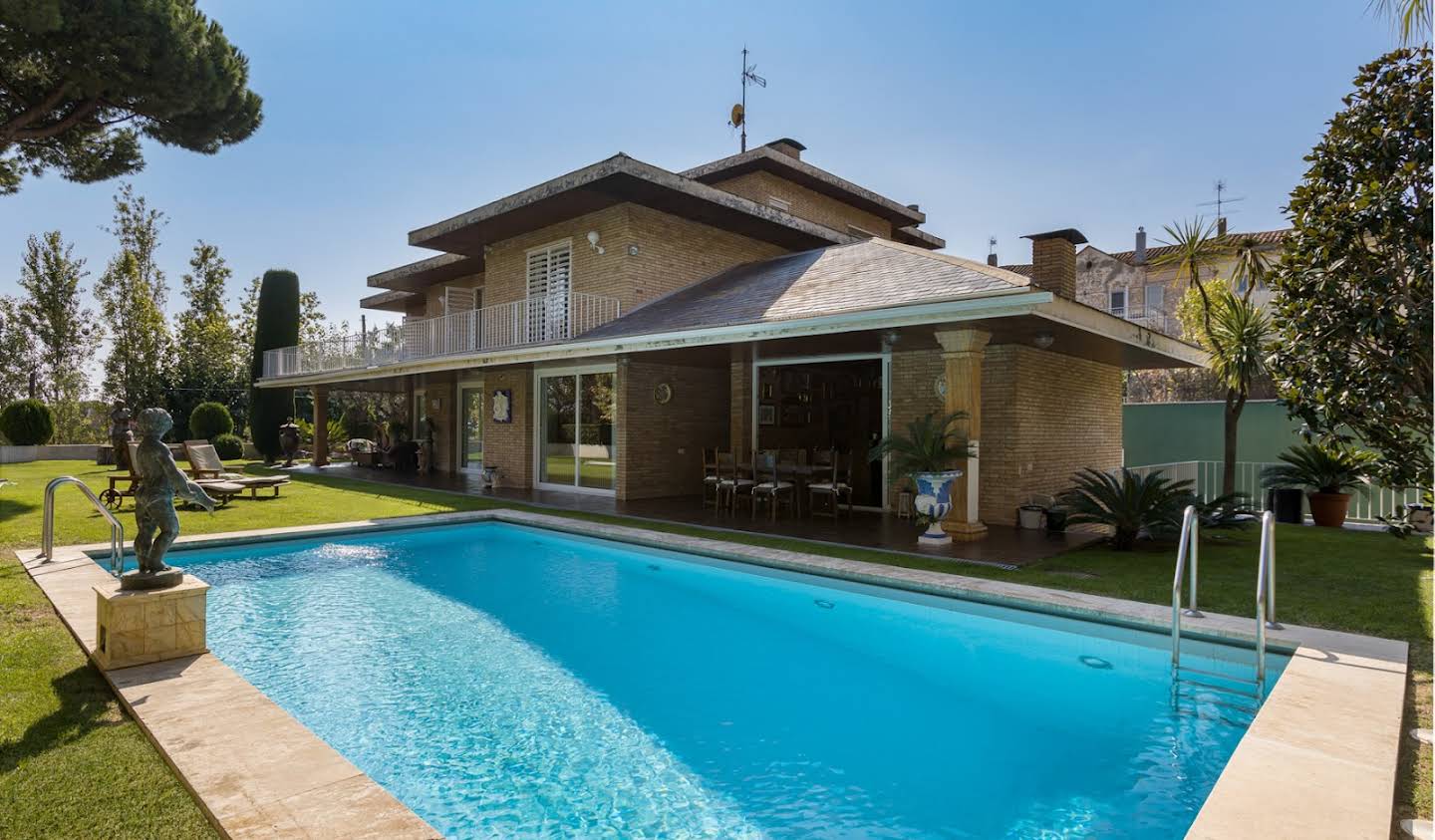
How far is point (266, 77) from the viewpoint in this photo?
50.2ft

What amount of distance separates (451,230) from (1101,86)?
13.9 m

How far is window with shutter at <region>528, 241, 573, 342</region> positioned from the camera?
16766 mm

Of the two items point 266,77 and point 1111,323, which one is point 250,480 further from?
point 1111,323

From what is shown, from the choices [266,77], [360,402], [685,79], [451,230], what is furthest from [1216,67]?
[360,402]

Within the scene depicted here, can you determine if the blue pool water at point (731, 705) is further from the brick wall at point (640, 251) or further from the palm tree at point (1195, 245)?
the palm tree at point (1195, 245)

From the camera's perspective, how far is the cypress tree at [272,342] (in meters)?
26.6

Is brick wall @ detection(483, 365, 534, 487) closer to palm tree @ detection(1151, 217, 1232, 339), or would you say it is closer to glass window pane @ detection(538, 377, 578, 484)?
glass window pane @ detection(538, 377, 578, 484)

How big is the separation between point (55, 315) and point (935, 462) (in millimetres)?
38272

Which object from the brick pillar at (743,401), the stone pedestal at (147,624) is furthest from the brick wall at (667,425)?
the stone pedestal at (147,624)

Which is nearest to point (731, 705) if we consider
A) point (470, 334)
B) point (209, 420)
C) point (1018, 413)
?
point (1018, 413)

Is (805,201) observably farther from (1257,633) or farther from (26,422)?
(26,422)

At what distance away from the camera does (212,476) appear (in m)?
14.6

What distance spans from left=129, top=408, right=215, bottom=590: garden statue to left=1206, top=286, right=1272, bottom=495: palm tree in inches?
561

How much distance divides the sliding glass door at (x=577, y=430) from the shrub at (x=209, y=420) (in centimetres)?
1649
